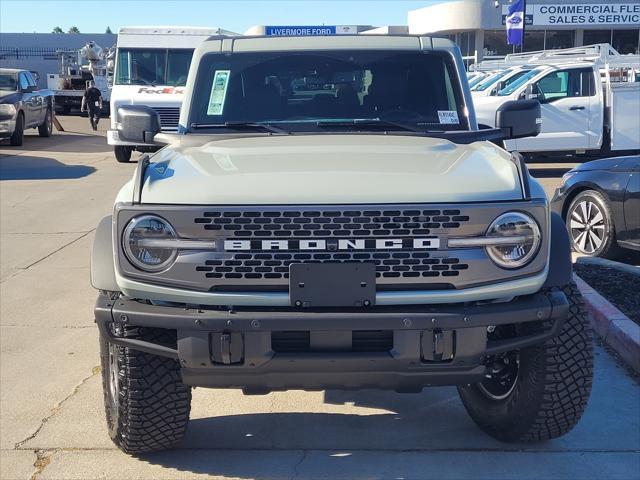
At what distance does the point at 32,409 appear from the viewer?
478 cm

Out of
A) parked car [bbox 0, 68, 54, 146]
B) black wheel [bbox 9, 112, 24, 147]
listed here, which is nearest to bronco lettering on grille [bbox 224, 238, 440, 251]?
parked car [bbox 0, 68, 54, 146]

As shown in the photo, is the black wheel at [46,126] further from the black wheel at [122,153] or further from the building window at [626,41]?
the building window at [626,41]

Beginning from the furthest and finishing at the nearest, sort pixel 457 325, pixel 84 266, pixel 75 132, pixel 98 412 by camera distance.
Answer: pixel 75 132
pixel 84 266
pixel 98 412
pixel 457 325

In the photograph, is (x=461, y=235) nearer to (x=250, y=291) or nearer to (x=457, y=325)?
(x=457, y=325)

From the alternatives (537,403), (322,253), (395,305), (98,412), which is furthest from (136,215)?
(537,403)

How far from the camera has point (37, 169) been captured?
17375 mm

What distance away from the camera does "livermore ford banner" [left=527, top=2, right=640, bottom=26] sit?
3853 cm

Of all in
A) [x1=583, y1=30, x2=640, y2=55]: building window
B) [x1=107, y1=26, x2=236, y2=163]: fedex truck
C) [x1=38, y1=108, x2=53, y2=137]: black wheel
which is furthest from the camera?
[x1=583, y1=30, x2=640, y2=55]: building window

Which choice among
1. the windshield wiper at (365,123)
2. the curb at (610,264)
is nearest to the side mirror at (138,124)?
the windshield wiper at (365,123)

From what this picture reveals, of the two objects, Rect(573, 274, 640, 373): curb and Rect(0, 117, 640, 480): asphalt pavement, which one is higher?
Rect(573, 274, 640, 373): curb

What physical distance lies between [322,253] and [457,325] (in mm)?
611

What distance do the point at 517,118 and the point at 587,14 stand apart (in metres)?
37.3

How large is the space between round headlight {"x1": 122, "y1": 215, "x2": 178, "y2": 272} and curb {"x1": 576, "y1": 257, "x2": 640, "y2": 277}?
16.1 feet

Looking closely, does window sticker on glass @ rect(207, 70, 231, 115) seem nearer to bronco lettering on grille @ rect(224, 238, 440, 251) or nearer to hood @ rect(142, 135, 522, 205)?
hood @ rect(142, 135, 522, 205)
